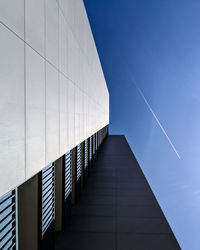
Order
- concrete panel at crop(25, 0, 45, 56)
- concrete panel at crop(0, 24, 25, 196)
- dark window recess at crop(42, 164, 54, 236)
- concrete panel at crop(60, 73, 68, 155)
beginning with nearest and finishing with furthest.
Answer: concrete panel at crop(0, 24, 25, 196)
concrete panel at crop(25, 0, 45, 56)
dark window recess at crop(42, 164, 54, 236)
concrete panel at crop(60, 73, 68, 155)

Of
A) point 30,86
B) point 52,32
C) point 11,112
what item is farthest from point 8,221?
point 52,32

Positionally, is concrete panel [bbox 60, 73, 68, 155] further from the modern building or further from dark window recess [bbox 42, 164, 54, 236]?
dark window recess [bbox 42, 164, 54, 236]

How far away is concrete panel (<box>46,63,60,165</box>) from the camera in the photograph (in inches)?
240

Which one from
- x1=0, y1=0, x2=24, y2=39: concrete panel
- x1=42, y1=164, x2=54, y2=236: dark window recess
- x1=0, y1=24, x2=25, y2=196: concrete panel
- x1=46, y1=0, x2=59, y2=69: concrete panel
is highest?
x1=46, y1=0, x2=59, y2=69: concrete panel

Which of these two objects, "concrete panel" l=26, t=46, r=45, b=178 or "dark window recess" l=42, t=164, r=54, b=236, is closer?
"concrete panel" l=26, t=46, r=45, b=178

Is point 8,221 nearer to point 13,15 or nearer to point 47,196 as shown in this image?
point 47,196

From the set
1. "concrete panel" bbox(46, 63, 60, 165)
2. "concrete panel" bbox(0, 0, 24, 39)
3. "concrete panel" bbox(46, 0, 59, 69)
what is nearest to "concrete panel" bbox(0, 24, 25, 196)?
"concrete panel" bbox(0, 0, 24, 39)

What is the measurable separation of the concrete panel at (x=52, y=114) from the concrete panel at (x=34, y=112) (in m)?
0.43

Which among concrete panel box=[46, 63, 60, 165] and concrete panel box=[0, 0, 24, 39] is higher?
concrete panel box=[0, 0, 24, 39]

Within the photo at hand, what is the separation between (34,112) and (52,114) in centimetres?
147

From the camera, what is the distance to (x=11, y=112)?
3943 millimetres

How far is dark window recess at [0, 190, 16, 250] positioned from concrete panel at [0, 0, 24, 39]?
3086 mm

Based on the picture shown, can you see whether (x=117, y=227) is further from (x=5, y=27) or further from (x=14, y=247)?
(x=5, y=27)

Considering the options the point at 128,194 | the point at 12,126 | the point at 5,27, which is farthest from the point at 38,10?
the point at 128,194
